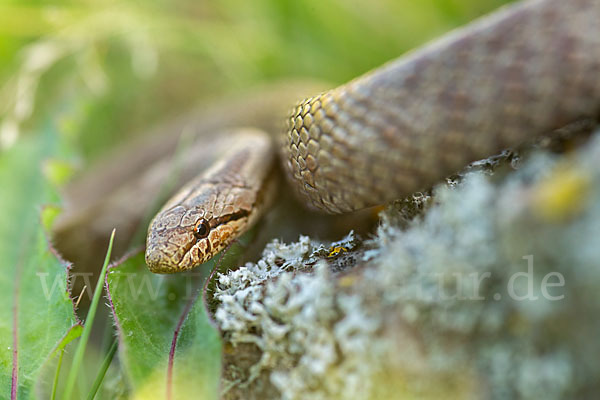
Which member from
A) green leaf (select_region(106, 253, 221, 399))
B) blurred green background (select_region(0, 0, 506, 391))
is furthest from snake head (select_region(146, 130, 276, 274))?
blurred green background (select_region(0, 0, 506, 391))

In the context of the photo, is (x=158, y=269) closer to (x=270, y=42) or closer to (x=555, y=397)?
(x=555, y=397)

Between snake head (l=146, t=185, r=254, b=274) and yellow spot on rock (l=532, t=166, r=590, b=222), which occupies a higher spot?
yellow spot on rock (l=532, t=166, r=590, b=222)

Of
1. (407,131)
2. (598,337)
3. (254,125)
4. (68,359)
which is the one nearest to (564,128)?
(407,131)

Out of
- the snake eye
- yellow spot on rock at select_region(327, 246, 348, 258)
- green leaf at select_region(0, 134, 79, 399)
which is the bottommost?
yellow spot on rock at select_region(327, 246, 348, 258)

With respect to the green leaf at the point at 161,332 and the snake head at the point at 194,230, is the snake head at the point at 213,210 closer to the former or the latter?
the snake head at the point at 194,230

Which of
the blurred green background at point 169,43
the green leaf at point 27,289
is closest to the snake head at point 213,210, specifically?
the green leaf at point 27,289

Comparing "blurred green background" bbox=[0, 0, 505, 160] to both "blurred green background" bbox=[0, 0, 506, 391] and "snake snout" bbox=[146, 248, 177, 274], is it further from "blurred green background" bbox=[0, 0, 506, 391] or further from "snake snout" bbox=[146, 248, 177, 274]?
"snake snout" bbox=[146, 248, 177, 274]
